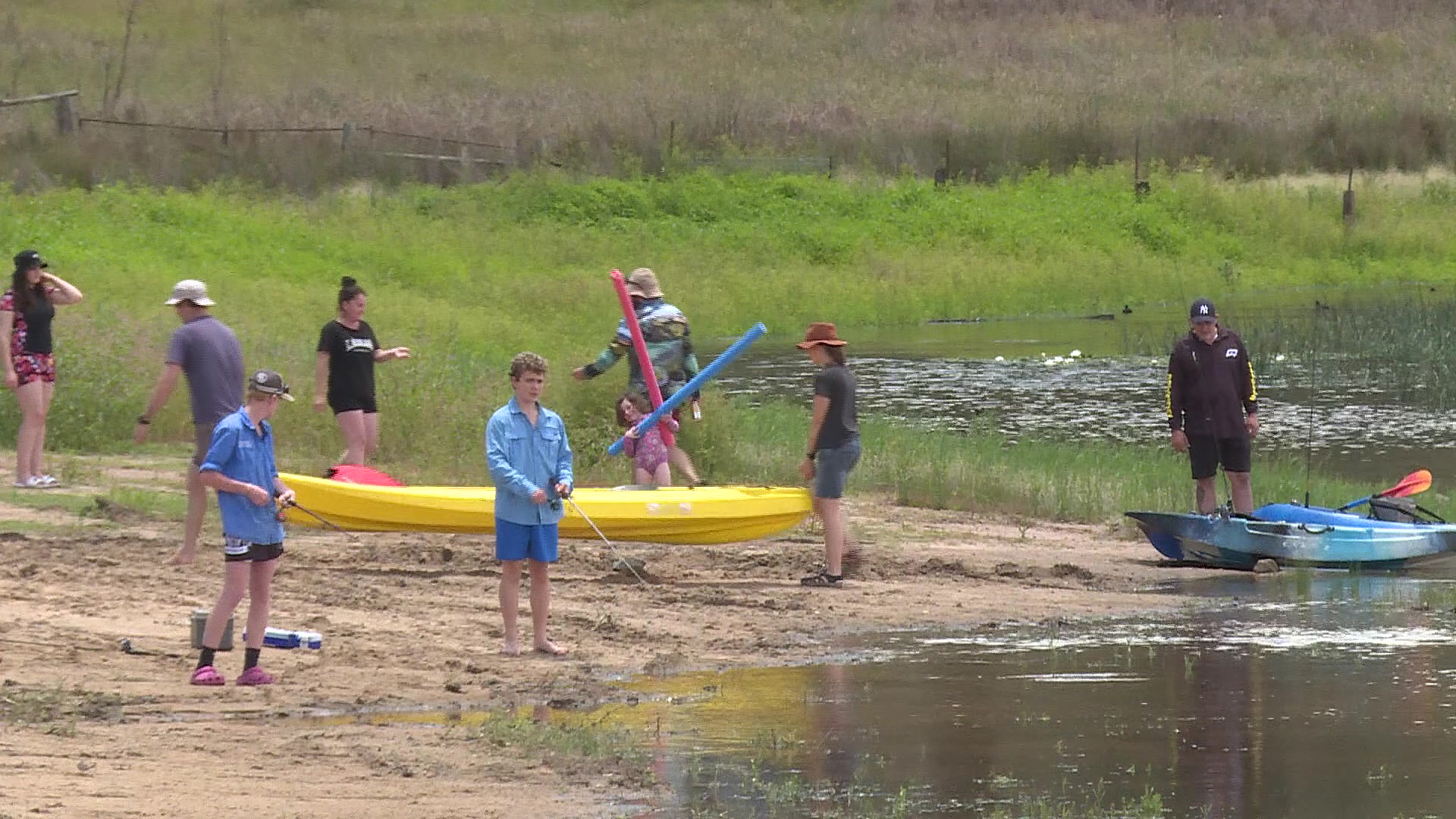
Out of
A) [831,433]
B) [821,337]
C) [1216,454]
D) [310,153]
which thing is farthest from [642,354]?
[310,153]

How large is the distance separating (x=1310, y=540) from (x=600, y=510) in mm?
A: 4600

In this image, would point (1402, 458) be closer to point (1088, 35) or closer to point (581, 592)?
point (581, 592)

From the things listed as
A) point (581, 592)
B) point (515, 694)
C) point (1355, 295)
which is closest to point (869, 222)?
point (1355, 295)

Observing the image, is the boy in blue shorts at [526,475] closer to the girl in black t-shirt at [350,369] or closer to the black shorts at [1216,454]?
the girl in black t-shirt at [350,369]

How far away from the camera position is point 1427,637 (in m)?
11.7

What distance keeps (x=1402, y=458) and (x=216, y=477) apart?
531 inches

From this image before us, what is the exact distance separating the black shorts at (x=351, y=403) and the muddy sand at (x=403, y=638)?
0.87 m

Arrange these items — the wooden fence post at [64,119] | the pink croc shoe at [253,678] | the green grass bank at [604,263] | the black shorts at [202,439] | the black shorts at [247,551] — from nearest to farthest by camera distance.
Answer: the black shorts at [247,551] → the pink croc shoe at [253,678] → the black shorts at [202,439] → the green grass bank at [604,263] → the wooden fence post at [64,119]

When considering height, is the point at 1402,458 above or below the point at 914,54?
below

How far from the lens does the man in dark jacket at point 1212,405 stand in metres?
14.6

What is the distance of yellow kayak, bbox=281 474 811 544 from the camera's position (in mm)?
13367

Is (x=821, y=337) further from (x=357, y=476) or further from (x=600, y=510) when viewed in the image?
(x=357, y=476)

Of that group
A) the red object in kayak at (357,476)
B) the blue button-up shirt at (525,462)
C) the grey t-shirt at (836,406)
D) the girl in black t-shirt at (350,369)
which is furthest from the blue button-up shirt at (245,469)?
the girl in black t-shirt at (350,369)

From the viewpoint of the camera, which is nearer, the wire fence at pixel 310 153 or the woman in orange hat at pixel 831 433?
the woman in orange hat at pixel 831 433
